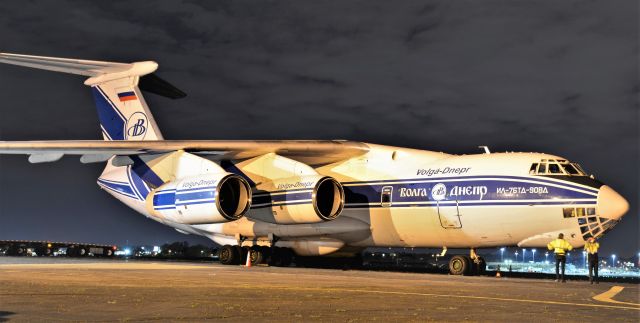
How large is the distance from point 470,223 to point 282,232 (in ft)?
16.8

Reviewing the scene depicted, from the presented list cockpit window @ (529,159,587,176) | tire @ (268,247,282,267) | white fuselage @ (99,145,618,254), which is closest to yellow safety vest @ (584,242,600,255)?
white fuselage @ (99,145,618,254)

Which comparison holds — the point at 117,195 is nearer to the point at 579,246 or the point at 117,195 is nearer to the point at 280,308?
the point at 579,246

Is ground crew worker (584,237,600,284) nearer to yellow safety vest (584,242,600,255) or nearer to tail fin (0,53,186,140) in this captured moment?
yellow safety vest (584,242,600,255)

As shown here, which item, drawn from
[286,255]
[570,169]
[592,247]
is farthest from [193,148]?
[592,247]

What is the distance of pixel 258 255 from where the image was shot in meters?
19.2

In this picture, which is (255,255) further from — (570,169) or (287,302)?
(287,302)

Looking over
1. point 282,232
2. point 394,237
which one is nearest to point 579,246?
point 394,237

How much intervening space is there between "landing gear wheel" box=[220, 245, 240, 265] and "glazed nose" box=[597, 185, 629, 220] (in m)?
9.28

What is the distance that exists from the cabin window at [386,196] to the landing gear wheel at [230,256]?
4452 millimetres

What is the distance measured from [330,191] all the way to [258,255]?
3.17 meters

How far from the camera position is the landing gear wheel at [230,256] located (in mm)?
19375

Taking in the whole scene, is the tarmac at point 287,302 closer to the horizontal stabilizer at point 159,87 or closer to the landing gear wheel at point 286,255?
the landing gear wheel at point 286,255

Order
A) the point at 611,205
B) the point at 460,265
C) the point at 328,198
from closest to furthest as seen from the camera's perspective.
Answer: the point at 611,205, the point at 460,265, the point at 328,198

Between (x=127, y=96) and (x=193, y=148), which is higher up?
(x=127, y=96)
